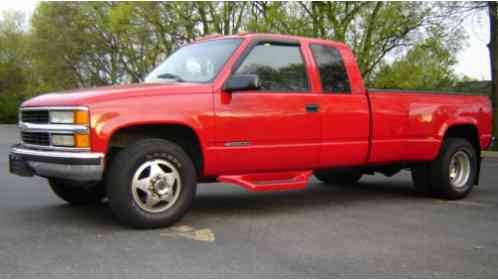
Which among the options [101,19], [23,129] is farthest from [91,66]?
[23,129]

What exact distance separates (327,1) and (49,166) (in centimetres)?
2029

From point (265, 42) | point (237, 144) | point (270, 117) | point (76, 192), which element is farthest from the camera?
point (76, 192)

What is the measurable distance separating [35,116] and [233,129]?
1.90m

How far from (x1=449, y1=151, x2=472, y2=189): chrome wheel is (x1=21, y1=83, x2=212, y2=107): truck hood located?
3.97 meters

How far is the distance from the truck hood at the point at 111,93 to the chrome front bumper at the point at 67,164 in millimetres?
447

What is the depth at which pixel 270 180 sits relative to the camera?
5727mm

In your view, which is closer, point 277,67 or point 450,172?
point 277,67

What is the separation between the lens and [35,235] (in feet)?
15.0

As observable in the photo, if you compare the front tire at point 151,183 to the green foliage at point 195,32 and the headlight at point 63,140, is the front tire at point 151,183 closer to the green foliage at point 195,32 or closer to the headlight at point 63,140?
the headlight at point 63,140

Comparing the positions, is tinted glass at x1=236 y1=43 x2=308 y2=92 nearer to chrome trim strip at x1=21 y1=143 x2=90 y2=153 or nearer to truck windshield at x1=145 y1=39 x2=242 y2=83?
truck windshield at x1=145 y1=39 x2=242 y2=83

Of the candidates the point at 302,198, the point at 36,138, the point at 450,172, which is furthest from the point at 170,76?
the point at 450,172

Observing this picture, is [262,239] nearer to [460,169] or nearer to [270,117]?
[270,117]

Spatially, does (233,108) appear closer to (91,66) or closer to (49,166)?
(49,166)

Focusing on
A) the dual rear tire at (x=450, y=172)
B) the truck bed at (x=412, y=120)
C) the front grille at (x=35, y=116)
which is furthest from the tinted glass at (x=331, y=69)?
the front grille at (x=35, y=116)
